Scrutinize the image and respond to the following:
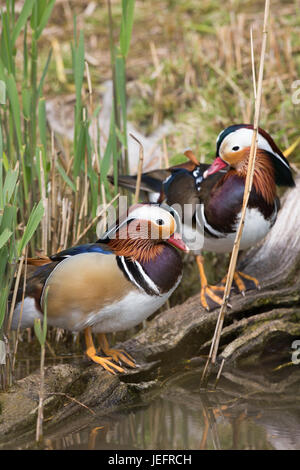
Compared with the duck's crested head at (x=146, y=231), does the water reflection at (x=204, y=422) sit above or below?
below

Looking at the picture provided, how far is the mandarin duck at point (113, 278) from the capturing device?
107 inches

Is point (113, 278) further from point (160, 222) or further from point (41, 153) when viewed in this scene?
point (41, 153)

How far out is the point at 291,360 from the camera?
3221mm

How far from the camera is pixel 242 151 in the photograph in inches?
129

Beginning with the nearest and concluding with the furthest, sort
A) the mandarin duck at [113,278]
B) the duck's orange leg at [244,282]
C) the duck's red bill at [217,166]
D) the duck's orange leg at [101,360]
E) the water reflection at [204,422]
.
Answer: the water reflection at [204,422], the mandarin duck at [113,278], the duck's orange leg at [101,360], the duck's red bill at [217,166], the duck's orange leg at [244,282]

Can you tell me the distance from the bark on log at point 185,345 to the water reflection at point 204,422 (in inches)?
3.9

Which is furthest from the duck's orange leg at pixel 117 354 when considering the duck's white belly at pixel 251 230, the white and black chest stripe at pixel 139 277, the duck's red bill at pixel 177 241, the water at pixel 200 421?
the duck's white belly at pixel 251 230

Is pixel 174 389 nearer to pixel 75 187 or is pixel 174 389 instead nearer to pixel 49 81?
pixel 75 187

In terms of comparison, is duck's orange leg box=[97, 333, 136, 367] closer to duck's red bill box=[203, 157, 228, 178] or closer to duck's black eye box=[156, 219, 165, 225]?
duck's black eye box=[156, 219, 165, 225]

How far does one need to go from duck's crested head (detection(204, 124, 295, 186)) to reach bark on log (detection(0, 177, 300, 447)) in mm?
527

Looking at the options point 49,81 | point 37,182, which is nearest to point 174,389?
point 37,182

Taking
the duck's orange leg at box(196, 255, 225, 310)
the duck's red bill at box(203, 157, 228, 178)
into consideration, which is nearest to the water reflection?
the duck's orange leg at box(196, 255, 225, 310)

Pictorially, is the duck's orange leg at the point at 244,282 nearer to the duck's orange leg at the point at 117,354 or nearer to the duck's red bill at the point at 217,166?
the duck's red bill at the point at 217,166
